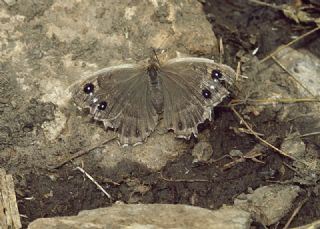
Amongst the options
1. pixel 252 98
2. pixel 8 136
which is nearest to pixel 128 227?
pixel 8 136

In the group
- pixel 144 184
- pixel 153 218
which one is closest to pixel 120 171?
pixel 144 184

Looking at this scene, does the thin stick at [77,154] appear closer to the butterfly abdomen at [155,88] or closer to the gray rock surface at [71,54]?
the gray rock surface at [71,54]

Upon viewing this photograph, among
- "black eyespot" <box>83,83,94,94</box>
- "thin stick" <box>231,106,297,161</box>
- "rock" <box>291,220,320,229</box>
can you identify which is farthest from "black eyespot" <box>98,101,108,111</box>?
"rock" <box>291,220,320,229</box>

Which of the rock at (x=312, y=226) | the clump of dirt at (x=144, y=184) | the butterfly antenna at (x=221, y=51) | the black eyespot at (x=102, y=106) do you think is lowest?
the rock at (x=312, y=226)

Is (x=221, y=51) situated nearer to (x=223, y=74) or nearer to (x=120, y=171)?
(x=223, y=74)

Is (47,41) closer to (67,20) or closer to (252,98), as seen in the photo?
(67,20)

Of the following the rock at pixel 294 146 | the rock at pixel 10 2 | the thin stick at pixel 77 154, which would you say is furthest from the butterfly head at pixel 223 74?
the rock at pixel 10 2
